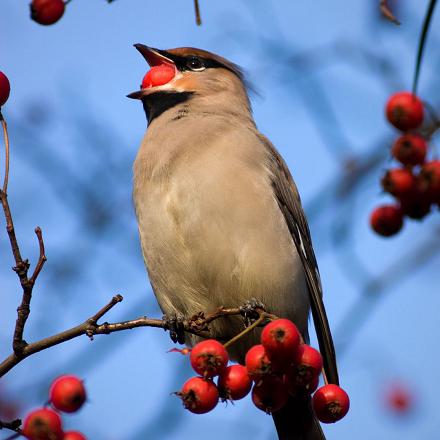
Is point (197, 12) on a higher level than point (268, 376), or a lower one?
higher

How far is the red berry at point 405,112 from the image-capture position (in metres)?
2.68

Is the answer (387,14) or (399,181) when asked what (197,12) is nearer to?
(387,14)

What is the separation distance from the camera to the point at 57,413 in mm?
2512

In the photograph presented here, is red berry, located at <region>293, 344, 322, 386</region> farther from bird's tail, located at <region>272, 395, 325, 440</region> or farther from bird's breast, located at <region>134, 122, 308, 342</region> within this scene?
bird's tail, located at <region>272, 395, 325, 440</region>

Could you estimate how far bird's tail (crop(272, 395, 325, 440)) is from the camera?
447cm

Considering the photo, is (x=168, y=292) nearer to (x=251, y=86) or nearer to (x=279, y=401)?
(x=279, y=401)

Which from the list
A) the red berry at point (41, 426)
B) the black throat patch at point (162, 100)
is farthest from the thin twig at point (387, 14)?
the black throat patch at point (162, 100)

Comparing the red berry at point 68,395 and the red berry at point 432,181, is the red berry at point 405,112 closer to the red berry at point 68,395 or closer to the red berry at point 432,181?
the red berry at point 432,181

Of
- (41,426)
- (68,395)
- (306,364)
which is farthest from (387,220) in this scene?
(41,426)

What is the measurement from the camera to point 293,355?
278 cm

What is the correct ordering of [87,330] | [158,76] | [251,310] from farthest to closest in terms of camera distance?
[158,76] → [251,310] → [87,330]

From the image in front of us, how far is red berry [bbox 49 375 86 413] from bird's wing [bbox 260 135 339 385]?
2.15 metres

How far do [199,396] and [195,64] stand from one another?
2957 mm

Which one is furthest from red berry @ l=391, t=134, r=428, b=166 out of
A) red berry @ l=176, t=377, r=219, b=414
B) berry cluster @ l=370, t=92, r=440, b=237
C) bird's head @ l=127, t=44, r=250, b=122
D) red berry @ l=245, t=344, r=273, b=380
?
bird's head @ l=127, t=44, r=250, b=122
